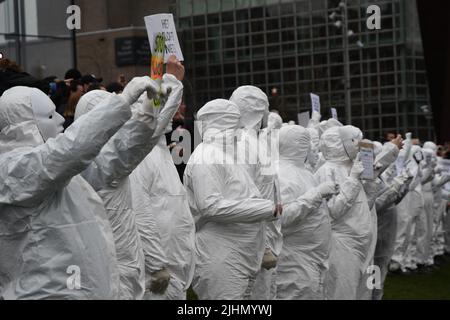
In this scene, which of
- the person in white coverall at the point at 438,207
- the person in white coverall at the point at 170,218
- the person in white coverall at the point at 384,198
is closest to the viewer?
the person in white coverall at the point at 170,218

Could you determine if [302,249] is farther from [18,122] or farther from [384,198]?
[18,122]

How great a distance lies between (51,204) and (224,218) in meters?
2.80

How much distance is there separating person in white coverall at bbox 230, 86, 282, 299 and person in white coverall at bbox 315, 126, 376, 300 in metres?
1.28

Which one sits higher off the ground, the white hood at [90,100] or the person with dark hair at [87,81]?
the person with dark hair at [87,81]

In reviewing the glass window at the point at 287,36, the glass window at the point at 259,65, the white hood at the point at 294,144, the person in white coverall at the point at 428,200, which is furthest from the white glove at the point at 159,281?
the glass window at the point at 287,36

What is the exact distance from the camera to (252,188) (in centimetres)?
872

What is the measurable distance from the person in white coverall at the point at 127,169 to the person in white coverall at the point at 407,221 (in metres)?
11.7

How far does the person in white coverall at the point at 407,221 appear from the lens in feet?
61.4

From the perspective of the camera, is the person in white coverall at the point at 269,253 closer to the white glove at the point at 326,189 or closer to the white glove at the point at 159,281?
the white glove at the point at 326,189

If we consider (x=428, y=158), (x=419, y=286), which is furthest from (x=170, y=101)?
(x=428, y=158)

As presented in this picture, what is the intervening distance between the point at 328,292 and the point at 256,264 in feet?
7.89

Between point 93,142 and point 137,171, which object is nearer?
point 93,142
